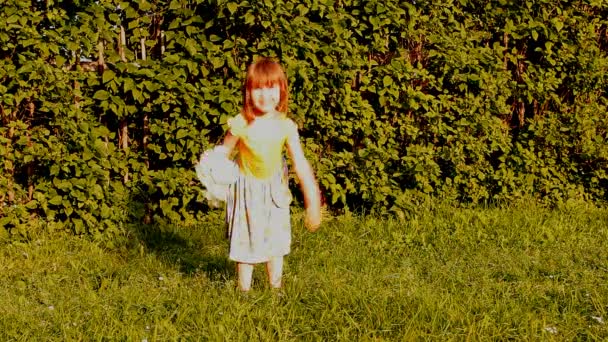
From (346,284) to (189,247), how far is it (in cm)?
168

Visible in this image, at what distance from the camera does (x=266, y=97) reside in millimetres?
3588

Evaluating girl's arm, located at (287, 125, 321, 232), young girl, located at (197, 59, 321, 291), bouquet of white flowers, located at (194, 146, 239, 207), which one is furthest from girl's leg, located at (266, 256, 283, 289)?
bouquet of white flowers, located at (194, 146, 239, 207)

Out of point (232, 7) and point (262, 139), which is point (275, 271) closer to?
point (262, 139)

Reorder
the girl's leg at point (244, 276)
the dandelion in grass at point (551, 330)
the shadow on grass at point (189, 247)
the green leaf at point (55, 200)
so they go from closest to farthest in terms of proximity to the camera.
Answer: the dandelion in grass at point (551, 330) → the girl's leg at point (244, 276) → the shadow on grass at point (189, 247) → the green leaf at point (55, 200)

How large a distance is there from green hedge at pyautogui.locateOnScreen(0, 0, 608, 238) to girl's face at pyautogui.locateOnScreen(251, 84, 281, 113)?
174cm

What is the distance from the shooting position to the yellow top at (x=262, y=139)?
3.64 meters

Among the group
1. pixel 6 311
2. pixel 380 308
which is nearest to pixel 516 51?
pixel 380 308

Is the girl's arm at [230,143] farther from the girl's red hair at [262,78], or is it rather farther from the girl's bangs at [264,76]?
the girl's bangs at [264,76]

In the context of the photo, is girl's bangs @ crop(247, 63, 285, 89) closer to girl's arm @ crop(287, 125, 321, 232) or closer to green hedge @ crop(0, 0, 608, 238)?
girl's arm @ crop(287, 125, 321, 232)

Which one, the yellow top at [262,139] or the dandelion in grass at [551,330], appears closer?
the dandelion in grass at [551,330]

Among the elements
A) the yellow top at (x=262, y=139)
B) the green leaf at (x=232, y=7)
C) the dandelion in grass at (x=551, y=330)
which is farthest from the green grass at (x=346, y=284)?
the green leaf at (x=232, y=7)

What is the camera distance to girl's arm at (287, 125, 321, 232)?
359 cm

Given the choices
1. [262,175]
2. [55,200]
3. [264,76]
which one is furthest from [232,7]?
[55,200]

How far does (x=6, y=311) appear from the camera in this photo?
3646mm
